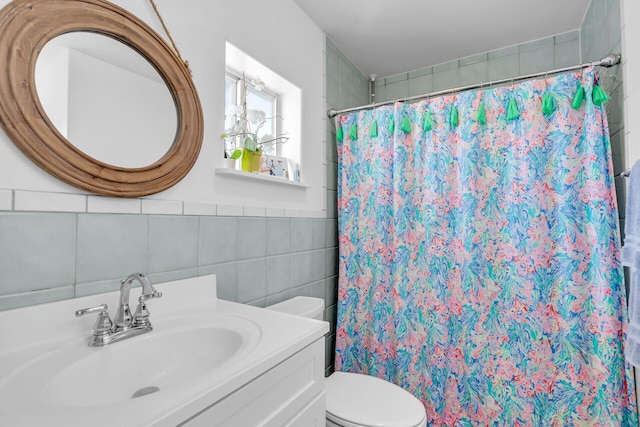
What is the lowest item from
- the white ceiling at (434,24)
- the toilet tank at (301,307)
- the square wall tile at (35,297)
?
the toilet tank at (301,307)

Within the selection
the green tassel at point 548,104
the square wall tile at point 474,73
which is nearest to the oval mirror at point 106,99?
the green tassel at point 548,104

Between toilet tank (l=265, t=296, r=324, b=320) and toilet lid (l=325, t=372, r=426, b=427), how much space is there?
34 cm

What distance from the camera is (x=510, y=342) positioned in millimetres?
1548

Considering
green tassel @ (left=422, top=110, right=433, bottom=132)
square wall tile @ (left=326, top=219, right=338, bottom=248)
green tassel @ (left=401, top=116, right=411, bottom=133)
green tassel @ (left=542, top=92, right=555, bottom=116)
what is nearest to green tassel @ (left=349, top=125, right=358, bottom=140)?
green tassel @ (left=401, top=116, right=411, bottom=133)

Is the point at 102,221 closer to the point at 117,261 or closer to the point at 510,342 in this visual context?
the point at 117,261

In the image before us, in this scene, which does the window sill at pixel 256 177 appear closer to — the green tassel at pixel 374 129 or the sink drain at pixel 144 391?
the green tassel at pixel 374 129

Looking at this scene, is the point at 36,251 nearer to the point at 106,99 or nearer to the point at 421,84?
the point at 106,99

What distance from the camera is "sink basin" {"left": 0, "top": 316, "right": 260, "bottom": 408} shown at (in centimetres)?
68

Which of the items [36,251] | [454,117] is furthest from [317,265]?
[36,251]

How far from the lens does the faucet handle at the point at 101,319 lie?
0.86 m

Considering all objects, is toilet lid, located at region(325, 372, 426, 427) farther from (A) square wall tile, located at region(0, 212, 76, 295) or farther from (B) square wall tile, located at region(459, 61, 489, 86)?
(B) square wall tile, located at region(459, 61, 489, 86)

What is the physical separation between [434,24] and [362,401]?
6.90 feet

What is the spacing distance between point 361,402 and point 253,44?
1.68m

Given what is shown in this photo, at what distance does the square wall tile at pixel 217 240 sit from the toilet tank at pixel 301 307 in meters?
0.34
